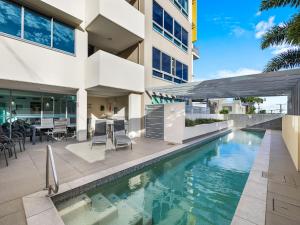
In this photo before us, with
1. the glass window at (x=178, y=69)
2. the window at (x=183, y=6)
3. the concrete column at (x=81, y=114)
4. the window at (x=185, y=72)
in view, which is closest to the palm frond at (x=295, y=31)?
the glass window at (x=178, y=69)

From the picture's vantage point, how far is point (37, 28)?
7.42 meters

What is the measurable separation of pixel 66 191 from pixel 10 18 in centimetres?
782

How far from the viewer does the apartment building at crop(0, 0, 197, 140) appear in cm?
690

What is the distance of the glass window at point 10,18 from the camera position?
6488mm

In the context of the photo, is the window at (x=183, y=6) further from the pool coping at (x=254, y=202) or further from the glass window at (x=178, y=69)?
the pool coping at (x=254, y=202)

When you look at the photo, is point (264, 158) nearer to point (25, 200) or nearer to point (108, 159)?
point (108, 159)

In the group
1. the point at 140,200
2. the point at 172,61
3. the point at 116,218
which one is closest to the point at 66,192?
the point at 116,218

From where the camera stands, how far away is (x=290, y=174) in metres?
4.68

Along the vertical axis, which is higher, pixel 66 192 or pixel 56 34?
pixel 56 34

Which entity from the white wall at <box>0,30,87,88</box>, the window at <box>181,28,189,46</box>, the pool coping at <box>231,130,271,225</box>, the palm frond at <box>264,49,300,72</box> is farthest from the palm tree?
the white wall at <box>0,30,87,88</box>

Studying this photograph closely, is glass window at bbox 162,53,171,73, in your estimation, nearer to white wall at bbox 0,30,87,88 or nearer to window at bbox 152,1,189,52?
window at bbox 152,1,189,52

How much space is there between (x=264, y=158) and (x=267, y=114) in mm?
17613

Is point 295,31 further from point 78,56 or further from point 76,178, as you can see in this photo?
point 78,56

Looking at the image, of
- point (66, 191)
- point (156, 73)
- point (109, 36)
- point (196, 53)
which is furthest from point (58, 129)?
point (196, 53)
